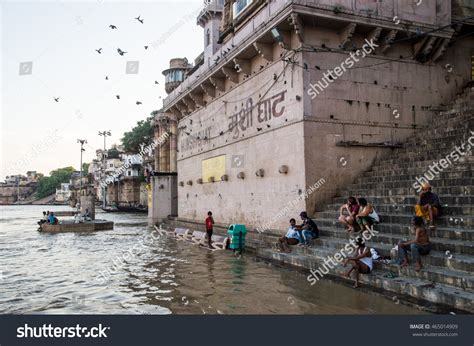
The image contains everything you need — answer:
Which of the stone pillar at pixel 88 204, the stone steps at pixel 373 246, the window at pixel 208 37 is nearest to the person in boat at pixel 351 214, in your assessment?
the stone steps at pixel 373 246

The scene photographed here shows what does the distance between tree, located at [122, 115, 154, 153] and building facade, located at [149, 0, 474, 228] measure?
149 feet

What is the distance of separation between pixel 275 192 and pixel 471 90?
26.7 ft

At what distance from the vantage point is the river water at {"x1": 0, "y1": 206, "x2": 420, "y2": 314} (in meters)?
7.32

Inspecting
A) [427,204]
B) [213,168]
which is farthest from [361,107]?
[213,168]

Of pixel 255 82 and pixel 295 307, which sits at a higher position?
pixel 255 82

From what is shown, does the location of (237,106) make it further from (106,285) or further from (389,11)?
(106,285)

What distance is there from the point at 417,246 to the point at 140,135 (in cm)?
5740

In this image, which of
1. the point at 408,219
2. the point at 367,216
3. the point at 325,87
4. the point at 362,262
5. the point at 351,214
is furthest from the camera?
the point at 325,87

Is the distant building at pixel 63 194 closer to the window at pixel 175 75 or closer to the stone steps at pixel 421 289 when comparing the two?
the window at pixel 175 75

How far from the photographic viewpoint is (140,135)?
61.8 metres

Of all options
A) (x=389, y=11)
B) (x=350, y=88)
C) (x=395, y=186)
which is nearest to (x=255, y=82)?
(x=350, y=88)

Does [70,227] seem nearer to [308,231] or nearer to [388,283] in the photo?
[308,231]

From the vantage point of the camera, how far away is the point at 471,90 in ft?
47.9
